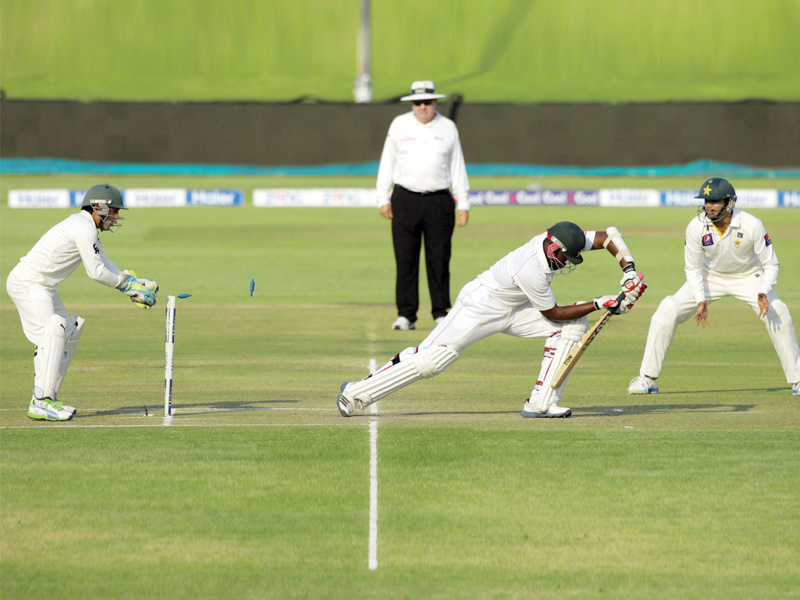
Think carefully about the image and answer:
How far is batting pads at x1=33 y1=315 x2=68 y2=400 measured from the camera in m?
8.44

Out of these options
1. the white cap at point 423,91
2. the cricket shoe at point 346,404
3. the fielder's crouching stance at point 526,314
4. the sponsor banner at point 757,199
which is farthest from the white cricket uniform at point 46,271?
the sponsor banner at point 757,199

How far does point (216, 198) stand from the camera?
28.7 meters

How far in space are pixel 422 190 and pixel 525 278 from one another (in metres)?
4.66

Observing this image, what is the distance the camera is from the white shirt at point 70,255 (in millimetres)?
8445

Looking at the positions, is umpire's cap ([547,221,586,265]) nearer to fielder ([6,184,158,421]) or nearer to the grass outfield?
the grass outfield

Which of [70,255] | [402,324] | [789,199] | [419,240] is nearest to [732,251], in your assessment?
[419,240]

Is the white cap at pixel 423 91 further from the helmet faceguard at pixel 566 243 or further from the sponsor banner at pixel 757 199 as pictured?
the sponsor banner at pixel 757 199

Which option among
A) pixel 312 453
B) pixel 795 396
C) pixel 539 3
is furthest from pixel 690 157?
pixel 539 3

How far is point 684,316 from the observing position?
33.3 feet

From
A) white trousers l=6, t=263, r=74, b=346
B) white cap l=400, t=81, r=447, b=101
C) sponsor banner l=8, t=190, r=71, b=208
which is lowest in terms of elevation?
white trousers l=6, t=263, r=74, b=346

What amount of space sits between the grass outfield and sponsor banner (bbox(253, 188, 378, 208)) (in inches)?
583

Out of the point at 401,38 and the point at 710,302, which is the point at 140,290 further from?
the point at 401,38

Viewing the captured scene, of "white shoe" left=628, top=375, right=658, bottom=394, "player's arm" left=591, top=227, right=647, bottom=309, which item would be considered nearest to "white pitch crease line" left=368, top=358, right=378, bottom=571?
"player's arm" left=591, top=227, right=647, bottom=309

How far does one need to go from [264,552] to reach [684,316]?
5324 mm
